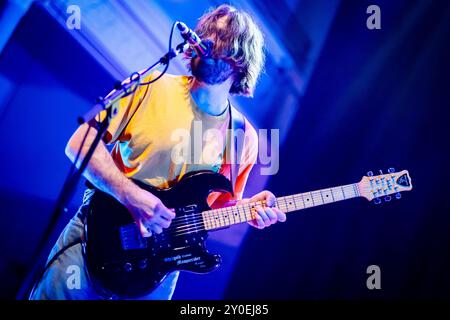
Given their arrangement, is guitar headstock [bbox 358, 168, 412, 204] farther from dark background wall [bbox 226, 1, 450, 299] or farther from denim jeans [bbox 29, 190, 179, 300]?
denim jeans [bbox 29, 190, 179, 300]

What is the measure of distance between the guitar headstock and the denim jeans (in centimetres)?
132

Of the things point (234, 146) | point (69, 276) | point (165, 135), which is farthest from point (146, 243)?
point (234, 146)

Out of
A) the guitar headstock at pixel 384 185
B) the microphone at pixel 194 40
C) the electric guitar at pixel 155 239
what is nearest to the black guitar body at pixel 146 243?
the electric guitar at pixel 155 239

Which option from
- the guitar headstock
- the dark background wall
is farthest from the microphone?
the guitar headstock

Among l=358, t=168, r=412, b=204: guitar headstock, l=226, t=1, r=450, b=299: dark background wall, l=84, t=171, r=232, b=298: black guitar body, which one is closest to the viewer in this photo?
l=84, t=171, r=232, b=298: black guitar body

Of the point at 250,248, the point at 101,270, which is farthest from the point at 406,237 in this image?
the point at 101,270

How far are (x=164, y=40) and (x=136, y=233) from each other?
1.02 meters

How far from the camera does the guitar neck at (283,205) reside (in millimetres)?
1732

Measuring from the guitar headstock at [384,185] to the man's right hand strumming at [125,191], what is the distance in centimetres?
99

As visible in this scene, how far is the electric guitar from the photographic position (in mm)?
1548

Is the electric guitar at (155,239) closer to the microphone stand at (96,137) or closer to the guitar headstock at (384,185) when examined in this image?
the microphone stand at (96,137)

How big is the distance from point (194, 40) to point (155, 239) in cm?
83

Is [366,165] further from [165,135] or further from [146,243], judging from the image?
[146,243]

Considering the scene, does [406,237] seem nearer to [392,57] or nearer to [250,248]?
[250,248]
